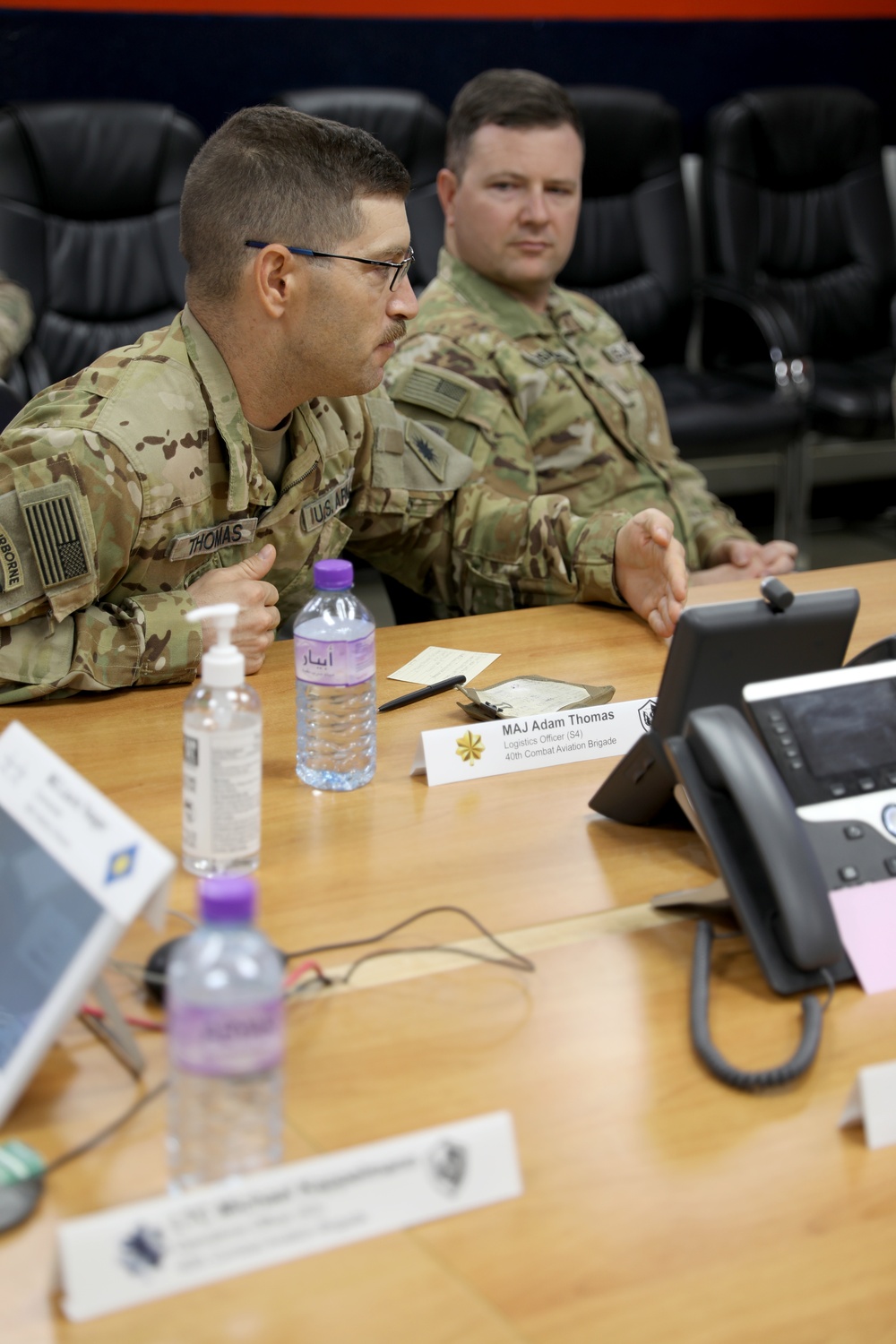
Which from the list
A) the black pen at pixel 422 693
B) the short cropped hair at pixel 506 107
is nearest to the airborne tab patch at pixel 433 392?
the short cropped hair at pixel 506 107

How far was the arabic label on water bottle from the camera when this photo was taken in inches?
52.1

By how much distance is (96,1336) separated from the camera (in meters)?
0.71

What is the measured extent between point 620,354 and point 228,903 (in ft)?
6.53

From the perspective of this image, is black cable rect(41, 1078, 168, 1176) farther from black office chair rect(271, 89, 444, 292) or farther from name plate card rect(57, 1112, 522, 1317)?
black office chair rect(271, 89, 444, 292)

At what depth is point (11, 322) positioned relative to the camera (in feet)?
8.74

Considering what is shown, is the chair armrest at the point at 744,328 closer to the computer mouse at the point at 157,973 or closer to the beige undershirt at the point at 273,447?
the beige undershirt at the point at 273,447

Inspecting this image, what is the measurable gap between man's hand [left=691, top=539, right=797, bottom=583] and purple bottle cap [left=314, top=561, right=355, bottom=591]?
3.67ft

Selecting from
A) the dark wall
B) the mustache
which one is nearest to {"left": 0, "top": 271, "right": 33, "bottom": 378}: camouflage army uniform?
the mustache

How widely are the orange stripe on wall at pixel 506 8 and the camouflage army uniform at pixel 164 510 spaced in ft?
8.02

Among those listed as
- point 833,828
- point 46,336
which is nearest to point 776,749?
point 833,828

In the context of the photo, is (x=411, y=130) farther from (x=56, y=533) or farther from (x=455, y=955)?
(x=455, y=955)

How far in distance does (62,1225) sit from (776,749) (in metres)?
0.64

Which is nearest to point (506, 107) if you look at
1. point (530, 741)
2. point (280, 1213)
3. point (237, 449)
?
point (237, 449)

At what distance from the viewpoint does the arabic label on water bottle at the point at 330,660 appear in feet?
4.34
